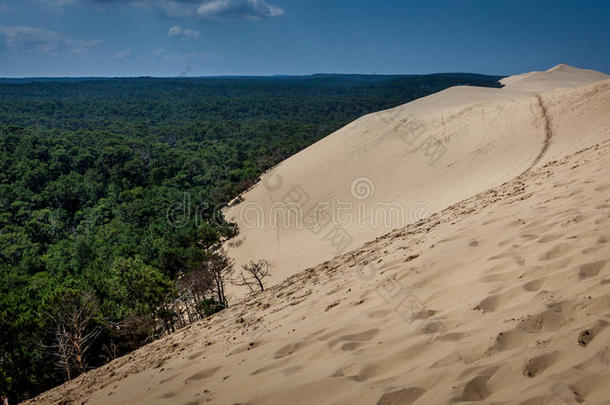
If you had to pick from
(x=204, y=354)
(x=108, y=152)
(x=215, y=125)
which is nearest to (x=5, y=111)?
(x=215, y=125)

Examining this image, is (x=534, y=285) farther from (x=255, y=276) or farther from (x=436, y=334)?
(x=255, y=276)

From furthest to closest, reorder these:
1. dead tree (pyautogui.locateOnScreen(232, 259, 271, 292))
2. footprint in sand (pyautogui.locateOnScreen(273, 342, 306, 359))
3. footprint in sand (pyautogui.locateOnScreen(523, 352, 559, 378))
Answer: dead tree (pyautogui.locateOnScreen(232, 259, 271, 292)) → footprint in sand (pyautogui.locateOnScreen(273, 342, 306, 359)) → footprint in sand (pyautogui.locateOnScreen(523, 352, 559, 378))

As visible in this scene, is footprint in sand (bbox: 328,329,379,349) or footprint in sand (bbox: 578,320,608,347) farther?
footprint in sand (bbox: 328,329,379,349)

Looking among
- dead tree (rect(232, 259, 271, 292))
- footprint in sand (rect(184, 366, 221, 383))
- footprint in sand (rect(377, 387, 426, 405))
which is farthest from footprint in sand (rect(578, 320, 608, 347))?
dead tree (rect(232, 259, 271, 292))

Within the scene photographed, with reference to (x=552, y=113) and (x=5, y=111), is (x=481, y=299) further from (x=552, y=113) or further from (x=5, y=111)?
(x=5, y=111)

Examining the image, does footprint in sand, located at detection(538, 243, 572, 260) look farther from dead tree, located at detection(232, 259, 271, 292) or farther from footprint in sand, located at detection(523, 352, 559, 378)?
dead tree, located at detection(232, 259, 271, 292)

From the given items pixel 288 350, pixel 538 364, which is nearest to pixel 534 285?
pixel 538 364
